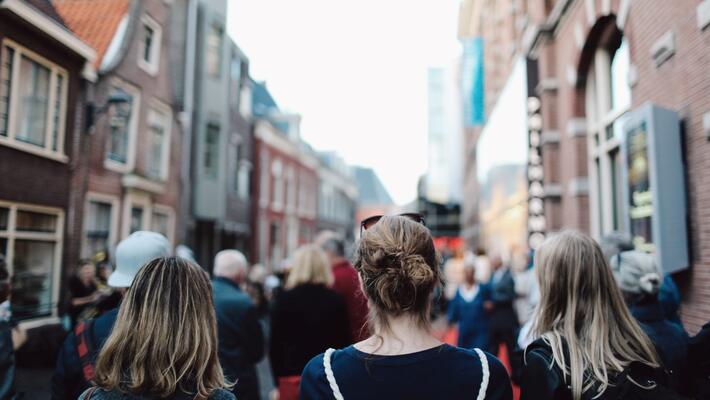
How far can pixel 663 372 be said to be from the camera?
216 centimetres

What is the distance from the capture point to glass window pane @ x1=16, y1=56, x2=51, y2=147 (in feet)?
18.6

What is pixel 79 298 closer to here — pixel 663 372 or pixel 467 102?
pixel 663 372

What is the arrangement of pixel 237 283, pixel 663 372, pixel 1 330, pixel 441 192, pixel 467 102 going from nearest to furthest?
1. pixel 663 372
2. pixel 1 330
3. pixel 237 283
4. pixel 467 102
5. pixel 441 192

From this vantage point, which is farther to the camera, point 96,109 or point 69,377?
point 96,109

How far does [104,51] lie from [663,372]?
713 cm

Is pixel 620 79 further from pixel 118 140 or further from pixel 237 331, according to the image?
pixel 118 140

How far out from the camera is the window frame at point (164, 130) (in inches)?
481

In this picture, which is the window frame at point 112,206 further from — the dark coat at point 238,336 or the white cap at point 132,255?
the white cap at point 132,255

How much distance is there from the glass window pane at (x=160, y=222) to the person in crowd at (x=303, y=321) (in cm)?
907

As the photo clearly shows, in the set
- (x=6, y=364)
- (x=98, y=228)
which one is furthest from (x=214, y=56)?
(x=6, y=364)

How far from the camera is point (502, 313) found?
8055mm

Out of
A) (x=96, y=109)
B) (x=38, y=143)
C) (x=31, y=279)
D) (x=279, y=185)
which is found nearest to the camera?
(x=31, y=279)

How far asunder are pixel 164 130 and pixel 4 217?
848 cm

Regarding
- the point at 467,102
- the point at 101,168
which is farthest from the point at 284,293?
the point at 467,102
